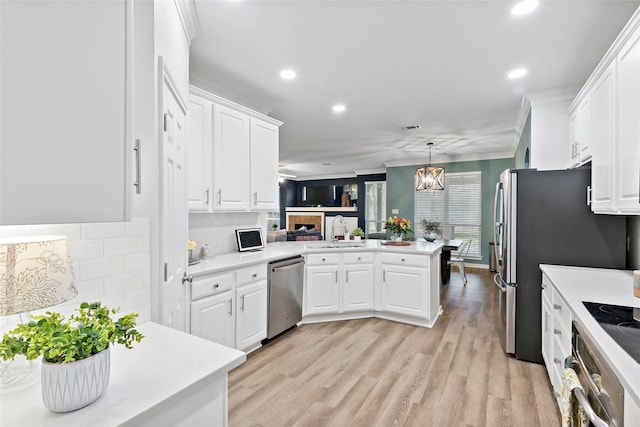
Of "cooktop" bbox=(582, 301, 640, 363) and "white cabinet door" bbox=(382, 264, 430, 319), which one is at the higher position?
"cooktop" bbox=(582, 301, 640, 363)

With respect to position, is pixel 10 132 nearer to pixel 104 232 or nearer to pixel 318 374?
pixel 104 232

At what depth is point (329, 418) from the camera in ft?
6.53

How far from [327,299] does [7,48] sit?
3.44 meters

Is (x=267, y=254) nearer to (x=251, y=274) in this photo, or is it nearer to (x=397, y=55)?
(x=251, y=274)

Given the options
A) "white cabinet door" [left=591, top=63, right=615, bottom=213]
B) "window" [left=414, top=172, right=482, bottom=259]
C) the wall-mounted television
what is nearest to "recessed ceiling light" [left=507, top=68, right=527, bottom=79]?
"white cabinet door" [left=591, top=63, right=615, bottom=213]

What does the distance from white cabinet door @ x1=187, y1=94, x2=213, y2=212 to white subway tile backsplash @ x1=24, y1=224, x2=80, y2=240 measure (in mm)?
1458

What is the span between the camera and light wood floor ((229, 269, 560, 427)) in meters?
2.02

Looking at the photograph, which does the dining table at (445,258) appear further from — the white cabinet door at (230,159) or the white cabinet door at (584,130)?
the white cabinet door at (230,159)

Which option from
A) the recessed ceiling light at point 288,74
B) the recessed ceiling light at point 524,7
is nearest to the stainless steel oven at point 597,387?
the recessed ceiling light at point 524,7

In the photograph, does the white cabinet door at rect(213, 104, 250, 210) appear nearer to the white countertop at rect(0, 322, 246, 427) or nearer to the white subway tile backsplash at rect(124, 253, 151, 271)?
the white subway tile backsplash at rect(124, 253, 151, 271)

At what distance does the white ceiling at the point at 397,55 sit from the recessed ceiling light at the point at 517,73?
63 millimetres

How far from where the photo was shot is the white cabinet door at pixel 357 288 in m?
3.77

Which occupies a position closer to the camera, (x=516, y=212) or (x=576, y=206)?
(x=576, y=206)

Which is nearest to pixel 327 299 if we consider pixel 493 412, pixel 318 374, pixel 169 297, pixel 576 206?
pixel 318 374
